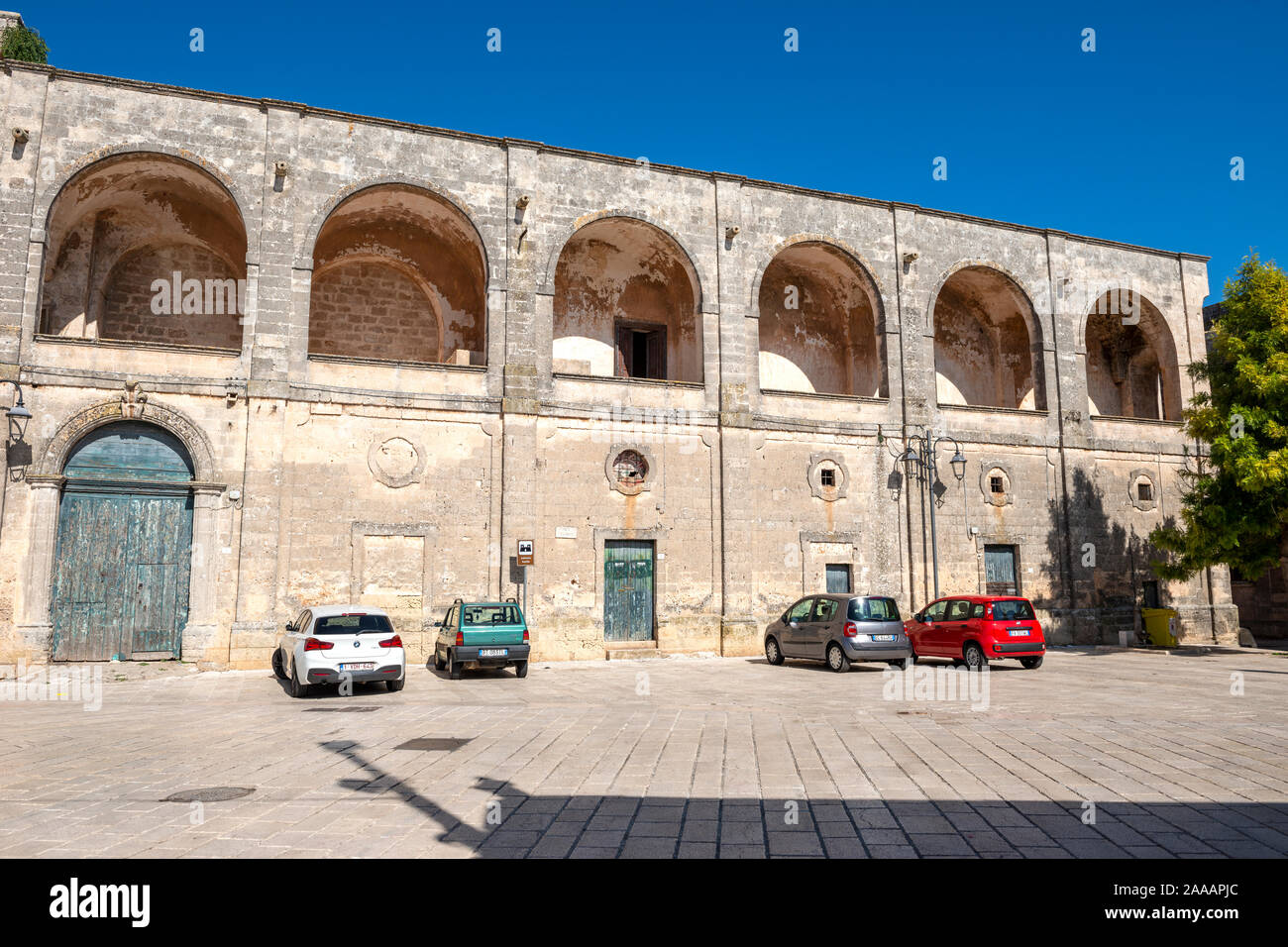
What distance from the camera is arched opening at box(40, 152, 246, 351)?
61.4 ft

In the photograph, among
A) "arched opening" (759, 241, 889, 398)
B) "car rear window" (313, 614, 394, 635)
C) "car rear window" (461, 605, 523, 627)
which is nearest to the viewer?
"car rear window" (313, 614, 394, 635)

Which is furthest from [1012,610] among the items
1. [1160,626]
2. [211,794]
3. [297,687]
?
[211,794]

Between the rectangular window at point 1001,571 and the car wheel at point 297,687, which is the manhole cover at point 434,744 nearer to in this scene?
the car wheel at point 297,687

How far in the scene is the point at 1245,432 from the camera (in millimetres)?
20984

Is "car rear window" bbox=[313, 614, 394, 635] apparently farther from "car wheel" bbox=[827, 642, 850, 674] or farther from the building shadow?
"car wheel" bbox=[827, 642, 850, 674]

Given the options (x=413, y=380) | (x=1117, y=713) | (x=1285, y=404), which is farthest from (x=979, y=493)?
(x=413, y=380)

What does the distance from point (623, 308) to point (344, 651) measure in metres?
13.4

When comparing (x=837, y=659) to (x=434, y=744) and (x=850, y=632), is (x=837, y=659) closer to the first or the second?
(x=850, y=632)

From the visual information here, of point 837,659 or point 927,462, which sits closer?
point 837,659

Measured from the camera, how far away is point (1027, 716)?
35.4 feet

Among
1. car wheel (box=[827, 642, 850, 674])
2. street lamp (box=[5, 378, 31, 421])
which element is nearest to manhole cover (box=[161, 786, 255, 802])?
car wheel (box=[827, 642, 850, 674])

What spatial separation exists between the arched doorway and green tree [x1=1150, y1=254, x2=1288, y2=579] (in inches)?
943

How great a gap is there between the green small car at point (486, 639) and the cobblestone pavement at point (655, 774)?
2108 millimetres

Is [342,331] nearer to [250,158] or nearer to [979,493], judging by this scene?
[250,158]
